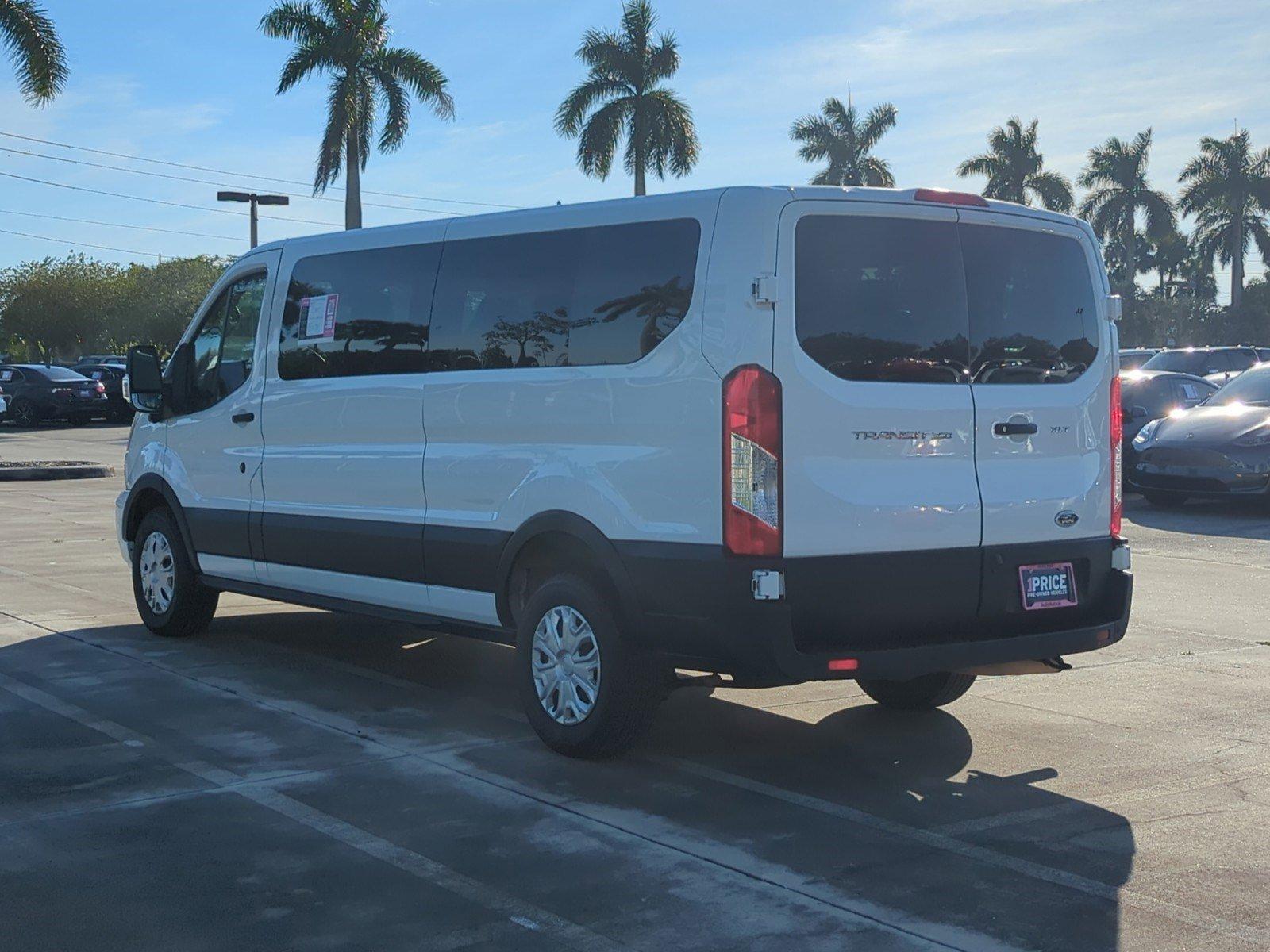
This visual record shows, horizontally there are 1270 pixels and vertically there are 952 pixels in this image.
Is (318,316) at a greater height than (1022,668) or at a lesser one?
greater

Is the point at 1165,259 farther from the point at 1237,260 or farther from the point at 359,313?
the point at 359,313

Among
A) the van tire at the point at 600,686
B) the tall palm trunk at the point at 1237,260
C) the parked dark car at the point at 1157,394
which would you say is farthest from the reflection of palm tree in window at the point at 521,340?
the tall palm trunk at the point at 1237,260

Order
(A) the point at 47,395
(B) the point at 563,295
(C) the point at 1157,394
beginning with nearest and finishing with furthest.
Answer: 1. (B) the point at 563,295
2. (C) the point at 1157,394
3. (A) the point at 47,395

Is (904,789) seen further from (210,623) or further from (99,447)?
(99,447)

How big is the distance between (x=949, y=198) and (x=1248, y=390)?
12429mm

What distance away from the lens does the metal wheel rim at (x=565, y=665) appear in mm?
6039

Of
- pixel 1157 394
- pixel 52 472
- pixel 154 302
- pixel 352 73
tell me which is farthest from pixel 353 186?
pixel 154 302

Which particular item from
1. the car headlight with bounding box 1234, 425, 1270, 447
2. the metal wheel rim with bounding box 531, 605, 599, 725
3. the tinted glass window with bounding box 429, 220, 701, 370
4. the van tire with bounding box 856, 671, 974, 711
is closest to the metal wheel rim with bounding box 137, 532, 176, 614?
the tinted glass window with bounding box 429, 220, 701, 370

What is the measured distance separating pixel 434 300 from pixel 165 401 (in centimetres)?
278

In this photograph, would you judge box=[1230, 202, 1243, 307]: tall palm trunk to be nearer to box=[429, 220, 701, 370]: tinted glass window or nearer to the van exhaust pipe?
the van exhaust pipe

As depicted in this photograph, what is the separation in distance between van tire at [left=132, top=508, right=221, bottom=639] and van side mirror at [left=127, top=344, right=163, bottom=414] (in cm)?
65

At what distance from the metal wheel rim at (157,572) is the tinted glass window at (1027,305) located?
514cm

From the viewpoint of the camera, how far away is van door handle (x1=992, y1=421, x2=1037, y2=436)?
19.5 ft

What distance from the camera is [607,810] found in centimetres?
541
